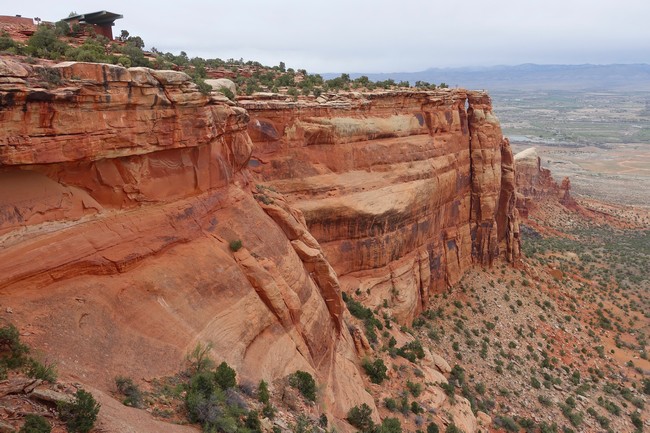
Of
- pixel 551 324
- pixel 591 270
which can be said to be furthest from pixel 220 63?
pixel 591 270

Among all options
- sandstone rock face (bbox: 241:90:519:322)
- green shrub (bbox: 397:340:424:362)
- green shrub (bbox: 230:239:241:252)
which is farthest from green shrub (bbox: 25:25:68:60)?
green shrub (bbox: 397:340:424:362)

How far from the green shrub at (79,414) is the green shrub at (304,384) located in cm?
875

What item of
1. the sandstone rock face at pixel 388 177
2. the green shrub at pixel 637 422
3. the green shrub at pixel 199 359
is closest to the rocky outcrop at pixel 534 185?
the sandstone rock face at pixel 388 177

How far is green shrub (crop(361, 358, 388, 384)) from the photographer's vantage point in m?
24.4

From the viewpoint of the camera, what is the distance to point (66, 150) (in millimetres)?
14117

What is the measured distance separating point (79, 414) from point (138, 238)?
23.2ft

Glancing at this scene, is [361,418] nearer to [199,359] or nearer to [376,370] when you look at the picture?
[376,370]

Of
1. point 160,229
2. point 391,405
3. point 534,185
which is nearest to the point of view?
point 160,229

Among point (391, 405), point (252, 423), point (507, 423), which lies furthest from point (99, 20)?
point (507, 423)

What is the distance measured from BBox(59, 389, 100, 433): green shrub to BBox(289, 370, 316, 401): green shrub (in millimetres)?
8750

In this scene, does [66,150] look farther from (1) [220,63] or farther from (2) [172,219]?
(1) [220,63]

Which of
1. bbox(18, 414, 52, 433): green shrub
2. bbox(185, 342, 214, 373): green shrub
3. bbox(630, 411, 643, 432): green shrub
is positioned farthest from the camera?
bbox(630, 411, 643, 432): green shrub

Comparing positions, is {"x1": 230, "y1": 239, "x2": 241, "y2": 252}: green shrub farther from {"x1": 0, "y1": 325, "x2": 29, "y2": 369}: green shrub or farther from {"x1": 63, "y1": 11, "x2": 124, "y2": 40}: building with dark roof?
{"x1": 63, "y1": 11, "x2": 124, "y2": 40}: building with dark roof

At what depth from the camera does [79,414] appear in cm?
1023
